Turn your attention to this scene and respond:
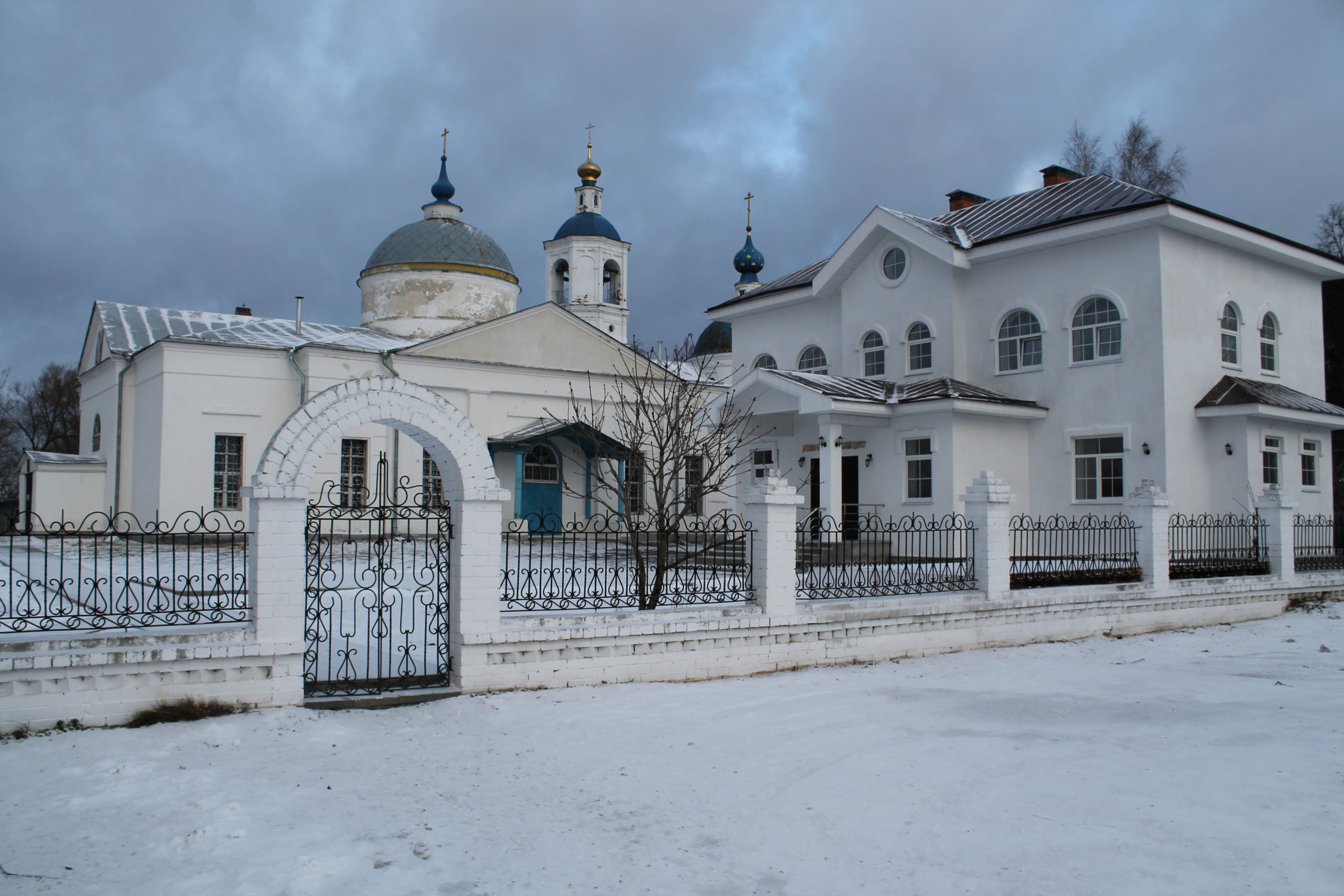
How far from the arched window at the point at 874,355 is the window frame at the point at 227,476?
1288 centimetres

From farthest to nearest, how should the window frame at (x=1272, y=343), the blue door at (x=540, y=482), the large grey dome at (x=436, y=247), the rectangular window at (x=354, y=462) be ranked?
the large grey dome at (x=436, y=247) → the blue door at (x=540, y=482) → the rectangular window at (x=354, y=462) → the window frame at (x=1272, y=343)

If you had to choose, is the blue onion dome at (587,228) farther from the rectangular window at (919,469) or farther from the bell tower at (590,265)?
the rectangular window at (919,469)

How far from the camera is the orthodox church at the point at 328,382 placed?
1914 cm

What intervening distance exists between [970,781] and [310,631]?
15.8ft

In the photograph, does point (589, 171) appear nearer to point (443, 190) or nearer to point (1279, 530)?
point (443, 190)

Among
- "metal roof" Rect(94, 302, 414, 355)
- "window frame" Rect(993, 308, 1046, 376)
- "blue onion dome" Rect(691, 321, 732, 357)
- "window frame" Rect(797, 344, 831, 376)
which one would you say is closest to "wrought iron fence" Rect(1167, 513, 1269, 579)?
"window frame" Rect(993, 308, 1046, 376)

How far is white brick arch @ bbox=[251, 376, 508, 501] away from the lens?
679cm

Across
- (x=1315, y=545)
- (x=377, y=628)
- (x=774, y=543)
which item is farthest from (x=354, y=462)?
(x=1315, y=545)

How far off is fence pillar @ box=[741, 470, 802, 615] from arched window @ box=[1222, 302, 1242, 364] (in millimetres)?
12019

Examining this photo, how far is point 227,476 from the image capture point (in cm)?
1950

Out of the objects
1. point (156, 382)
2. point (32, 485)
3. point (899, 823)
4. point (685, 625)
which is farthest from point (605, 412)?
point (899, 823)

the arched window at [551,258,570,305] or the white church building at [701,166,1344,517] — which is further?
the arched window at [551,258,570,305]

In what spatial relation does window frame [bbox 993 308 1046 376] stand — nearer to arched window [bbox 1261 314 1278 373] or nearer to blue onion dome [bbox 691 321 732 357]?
arched window [bbox 1261 314 1278 373]

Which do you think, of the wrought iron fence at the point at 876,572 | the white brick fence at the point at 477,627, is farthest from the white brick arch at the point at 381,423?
Result: the wrought iron fence at the point at 876,572
